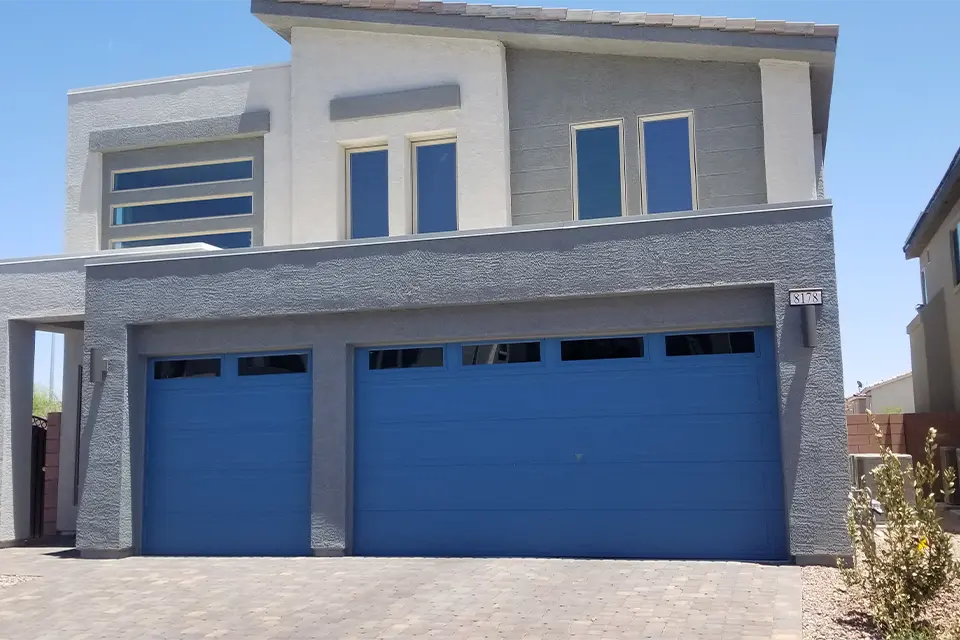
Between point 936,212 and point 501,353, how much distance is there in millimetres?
12704

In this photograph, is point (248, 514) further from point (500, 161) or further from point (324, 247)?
point (500, 161)

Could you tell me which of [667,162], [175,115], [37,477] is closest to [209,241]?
[175,115]

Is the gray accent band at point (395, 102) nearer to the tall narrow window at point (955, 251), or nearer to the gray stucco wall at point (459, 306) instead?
the gray stucco wall at point (459, 306)

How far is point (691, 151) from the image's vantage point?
548 inches

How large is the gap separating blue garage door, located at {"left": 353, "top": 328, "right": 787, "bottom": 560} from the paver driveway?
1.59 feet

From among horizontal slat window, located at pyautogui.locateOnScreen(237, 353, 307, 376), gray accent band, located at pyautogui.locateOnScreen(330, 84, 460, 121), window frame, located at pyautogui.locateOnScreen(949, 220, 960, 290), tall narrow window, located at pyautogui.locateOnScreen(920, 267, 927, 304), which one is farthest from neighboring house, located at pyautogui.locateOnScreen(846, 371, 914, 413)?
horizontal slat window, located at pyautogui.locateOnScreen(237, 353, 307, 376)

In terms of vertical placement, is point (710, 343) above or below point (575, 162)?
below

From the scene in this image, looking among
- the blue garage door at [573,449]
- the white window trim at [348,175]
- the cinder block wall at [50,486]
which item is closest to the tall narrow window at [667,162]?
the blue garage door at [573,449]

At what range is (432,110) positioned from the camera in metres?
14.7

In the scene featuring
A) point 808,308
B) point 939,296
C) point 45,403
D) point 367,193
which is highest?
point 367,193

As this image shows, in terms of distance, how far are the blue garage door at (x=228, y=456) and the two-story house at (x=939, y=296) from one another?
1225 centimetres

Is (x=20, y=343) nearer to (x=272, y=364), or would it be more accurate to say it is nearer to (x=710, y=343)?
(x=272, y=364)

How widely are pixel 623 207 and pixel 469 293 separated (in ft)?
11.0

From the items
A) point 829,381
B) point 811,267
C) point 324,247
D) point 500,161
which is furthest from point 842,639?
point 500,161
